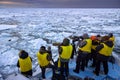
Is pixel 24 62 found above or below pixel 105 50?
below

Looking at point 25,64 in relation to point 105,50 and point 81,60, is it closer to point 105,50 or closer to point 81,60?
point 81,60

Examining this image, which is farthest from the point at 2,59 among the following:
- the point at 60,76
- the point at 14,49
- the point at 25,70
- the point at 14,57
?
the point at 60,76

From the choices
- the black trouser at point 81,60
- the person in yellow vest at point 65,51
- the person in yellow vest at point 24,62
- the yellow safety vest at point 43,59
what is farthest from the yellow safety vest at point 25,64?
the black trouser at point 81,60

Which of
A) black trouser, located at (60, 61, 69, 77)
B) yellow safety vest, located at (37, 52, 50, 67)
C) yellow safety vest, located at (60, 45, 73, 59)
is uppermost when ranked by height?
yellow safety vest, located at (60, 45, 73, 59)

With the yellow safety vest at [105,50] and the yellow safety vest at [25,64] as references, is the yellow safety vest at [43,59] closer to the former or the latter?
the yellow safety vest at [25,64]

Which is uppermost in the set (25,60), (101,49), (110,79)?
(101,49)

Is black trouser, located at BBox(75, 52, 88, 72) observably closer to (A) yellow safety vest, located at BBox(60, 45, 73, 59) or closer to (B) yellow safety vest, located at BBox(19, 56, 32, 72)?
(A) yellow safety vest, located at BBox(60, 45, 73, 59)

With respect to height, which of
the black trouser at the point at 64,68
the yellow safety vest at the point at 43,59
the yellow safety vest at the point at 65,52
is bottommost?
the black trouser at the point at 64,68

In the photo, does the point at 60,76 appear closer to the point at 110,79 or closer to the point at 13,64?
the point at 110,79

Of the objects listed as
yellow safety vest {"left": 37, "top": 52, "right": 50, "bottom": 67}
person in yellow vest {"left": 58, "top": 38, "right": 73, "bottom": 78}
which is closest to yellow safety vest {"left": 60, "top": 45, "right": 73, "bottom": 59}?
person in yellow vest {"left": 58, "top": 38, "right": 73, "bottom": 78}

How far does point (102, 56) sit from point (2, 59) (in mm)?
6802

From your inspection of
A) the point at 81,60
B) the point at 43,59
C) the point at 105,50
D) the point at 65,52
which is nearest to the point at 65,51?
the point at 65,52

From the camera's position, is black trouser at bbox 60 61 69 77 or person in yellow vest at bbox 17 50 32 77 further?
black trouser at bbox 60 61 69 77

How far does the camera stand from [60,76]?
562 centimetres
